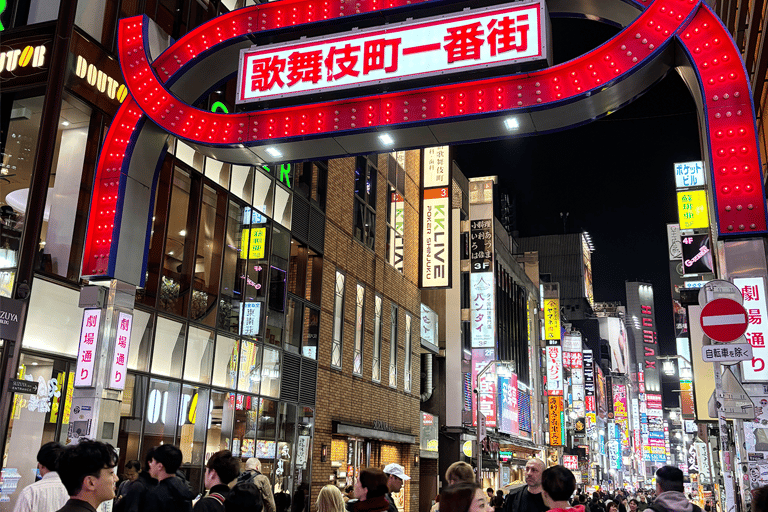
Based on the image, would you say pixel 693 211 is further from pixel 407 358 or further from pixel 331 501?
Answer: pixel 331 501

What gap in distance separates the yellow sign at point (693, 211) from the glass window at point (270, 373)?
20135mm

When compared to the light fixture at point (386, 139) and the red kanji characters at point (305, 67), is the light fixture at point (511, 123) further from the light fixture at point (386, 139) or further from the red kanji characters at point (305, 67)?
the red kanji characters at point (305, 67)

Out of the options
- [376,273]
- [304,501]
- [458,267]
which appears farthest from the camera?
[458,267]

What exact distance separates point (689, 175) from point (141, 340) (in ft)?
88.2

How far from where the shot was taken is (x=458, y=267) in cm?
3803

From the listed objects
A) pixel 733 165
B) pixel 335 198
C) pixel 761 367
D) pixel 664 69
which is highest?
pixel 335 198

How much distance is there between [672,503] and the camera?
5973 mm

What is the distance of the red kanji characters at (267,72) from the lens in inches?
422

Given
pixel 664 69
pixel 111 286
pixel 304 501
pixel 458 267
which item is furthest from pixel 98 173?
pixel 458 267

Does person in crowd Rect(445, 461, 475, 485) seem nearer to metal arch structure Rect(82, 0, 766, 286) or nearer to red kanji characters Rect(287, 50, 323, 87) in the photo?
metal arch structure Rect(82, 0, 766, 286)

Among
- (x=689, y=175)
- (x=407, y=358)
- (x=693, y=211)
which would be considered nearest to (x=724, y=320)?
(x=407, y=358)

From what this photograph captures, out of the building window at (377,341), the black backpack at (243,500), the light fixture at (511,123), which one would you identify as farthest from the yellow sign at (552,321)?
the black backpack at (243,500)

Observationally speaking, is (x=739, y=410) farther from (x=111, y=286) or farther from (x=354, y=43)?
(x=111, y=286)

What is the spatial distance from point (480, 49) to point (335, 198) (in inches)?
623
